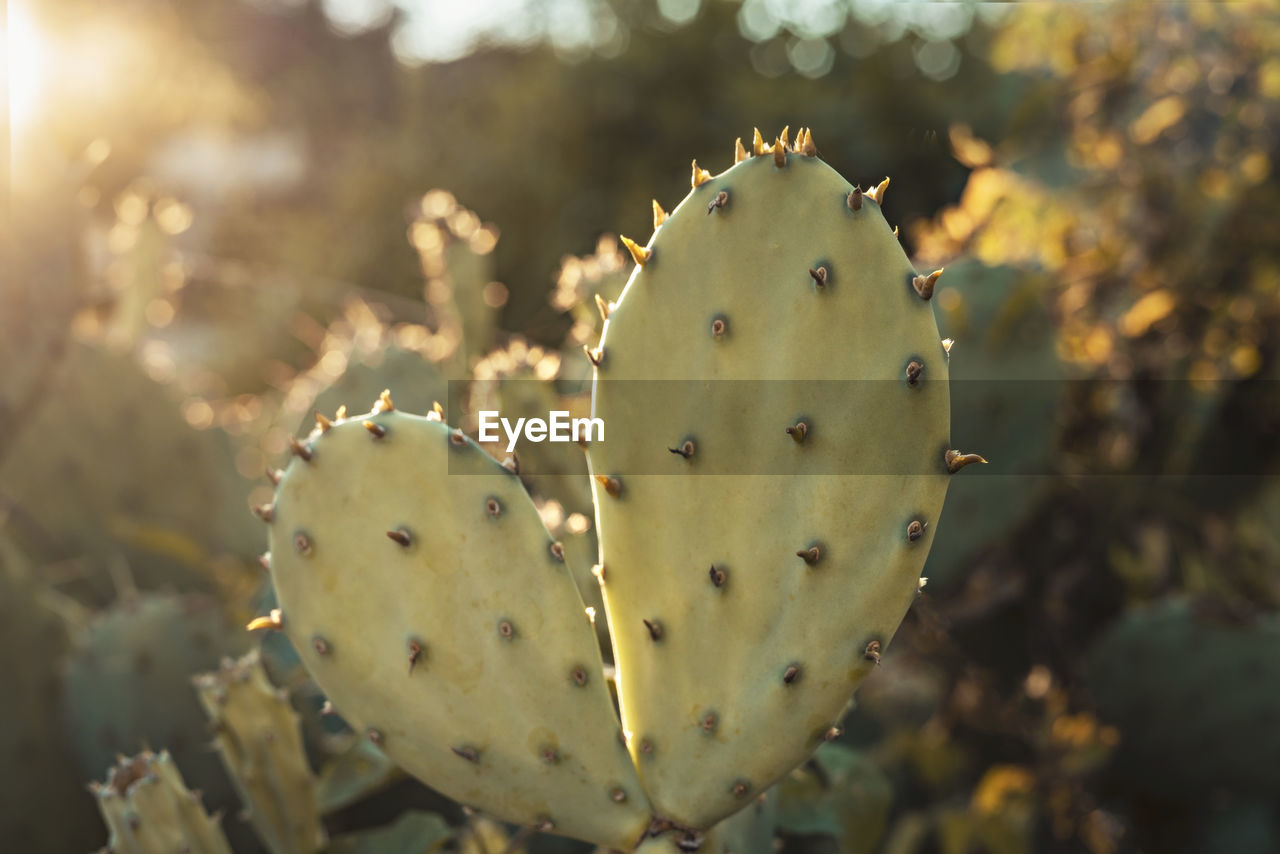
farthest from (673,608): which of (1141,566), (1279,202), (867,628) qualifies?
(1279,202)

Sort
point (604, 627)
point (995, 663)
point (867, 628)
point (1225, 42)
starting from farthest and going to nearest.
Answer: point (1225, 42)
point (995, 663)
point (604, 627)
point (867, 628)

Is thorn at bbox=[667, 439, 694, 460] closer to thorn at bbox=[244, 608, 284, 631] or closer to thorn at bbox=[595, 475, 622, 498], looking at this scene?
thorn at bbox=[595, 475, 622, 498]

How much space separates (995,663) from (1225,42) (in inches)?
55.0

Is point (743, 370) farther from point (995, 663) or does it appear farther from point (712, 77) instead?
point (712, 77)

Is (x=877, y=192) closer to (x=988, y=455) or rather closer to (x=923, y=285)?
(x=923, y=285)

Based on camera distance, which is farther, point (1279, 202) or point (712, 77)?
point (712, 77)

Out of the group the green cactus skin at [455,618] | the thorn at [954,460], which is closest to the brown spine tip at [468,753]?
the green cactus skin at [455,618]

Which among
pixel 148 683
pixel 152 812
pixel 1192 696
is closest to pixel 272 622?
pixel 152 812

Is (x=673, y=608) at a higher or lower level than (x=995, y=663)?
lower

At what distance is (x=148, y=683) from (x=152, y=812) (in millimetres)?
461

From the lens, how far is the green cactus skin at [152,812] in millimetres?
951

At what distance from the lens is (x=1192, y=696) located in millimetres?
1873

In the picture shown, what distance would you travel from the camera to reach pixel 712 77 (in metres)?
6.12

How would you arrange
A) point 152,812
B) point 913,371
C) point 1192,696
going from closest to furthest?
point 913,371
point 152,812
point 1192,696
